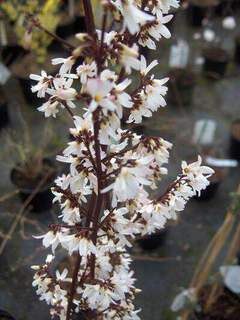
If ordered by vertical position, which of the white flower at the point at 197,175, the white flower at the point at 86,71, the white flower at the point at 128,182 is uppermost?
the white flower at the point at 86,71

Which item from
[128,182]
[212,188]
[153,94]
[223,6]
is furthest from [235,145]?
[223,6]

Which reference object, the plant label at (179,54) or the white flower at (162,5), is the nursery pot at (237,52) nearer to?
the plant label at (179,54)

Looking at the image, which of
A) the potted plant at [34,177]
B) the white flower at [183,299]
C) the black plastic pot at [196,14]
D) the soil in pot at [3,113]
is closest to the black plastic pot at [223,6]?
the black plastic pot at [196,14]

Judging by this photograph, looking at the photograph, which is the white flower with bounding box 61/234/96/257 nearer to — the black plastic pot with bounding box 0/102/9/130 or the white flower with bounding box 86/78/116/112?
the white flower with bounding box 86/78/116/112

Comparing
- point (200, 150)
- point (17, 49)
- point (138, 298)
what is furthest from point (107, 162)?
point (17, 49)

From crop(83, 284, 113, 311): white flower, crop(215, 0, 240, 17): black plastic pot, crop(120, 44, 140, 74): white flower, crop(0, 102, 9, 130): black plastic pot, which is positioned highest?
crop(120, 44, 140, 74): white flower

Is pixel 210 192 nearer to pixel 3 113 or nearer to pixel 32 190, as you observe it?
pixel 32 190

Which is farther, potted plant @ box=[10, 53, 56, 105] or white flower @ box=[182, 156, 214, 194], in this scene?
potted plant @ box=[10, 53, 56, 105]

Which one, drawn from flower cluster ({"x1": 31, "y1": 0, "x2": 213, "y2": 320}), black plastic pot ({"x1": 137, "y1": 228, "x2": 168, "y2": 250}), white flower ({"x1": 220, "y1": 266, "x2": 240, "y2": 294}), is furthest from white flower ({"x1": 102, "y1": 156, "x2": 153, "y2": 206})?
black plastic pot ({"x1": 137, "y1": 228, "x2": 168, "y2": 250})
